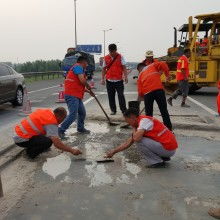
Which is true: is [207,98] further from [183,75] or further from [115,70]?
[115,70]

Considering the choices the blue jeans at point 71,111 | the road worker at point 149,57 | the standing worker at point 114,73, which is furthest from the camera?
the standing worker at point 114,73

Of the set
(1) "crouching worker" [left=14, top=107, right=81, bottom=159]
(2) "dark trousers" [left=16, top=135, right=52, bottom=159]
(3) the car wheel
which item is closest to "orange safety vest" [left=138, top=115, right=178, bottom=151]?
(1) "crouching worker" [left=14, top=107, right=81, bottom=159]

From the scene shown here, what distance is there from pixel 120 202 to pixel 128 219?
45cm

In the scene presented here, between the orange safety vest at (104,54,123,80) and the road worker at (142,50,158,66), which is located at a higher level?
the road worker at (142,50,158,66)

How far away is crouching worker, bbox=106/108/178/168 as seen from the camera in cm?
577

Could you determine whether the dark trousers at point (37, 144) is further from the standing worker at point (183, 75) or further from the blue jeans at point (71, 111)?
the standing worker at point (183, 75)

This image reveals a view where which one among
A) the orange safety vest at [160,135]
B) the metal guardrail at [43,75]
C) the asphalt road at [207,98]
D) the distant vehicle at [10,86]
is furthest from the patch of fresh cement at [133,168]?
the metal guardrail at [43,75]

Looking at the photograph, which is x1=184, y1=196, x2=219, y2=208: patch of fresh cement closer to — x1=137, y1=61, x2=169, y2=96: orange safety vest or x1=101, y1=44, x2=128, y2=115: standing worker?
x1=137, y1=61, x2=169, y2=96: orange safety vest

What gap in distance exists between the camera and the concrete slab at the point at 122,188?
4309 mm

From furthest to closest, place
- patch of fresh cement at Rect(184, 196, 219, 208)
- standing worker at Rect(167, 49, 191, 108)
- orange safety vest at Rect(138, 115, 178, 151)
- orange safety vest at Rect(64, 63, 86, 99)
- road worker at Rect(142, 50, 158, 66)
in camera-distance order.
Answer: standing worker at Rect(167, 49, 191, 108) < road worker at Rect(142, 50, 158, 66) < orange safety vest at Rect(64, 63, 86, 99) < orange safety vest at Rect(138, 115, 178, 151) < patch of fresh cement at Rect(184, 196, 219, 208)

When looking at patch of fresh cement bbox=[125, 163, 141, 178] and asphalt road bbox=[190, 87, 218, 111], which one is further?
asphalt road bbox=[190, 87, 218, 111]

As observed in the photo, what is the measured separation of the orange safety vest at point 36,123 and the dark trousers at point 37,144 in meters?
0.08

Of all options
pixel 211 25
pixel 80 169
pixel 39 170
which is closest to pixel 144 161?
pixel 80 169

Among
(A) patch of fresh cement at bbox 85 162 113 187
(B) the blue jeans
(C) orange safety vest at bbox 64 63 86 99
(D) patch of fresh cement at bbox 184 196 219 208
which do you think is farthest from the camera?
(C) orange safety vest at bbox 64 63 86 99
